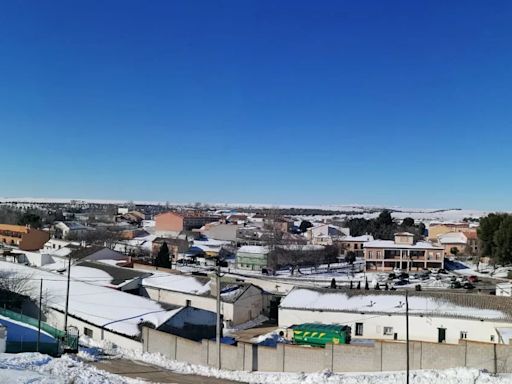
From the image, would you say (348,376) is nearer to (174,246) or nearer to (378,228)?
(174,246)

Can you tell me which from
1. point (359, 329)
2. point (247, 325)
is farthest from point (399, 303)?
point (247, 325)

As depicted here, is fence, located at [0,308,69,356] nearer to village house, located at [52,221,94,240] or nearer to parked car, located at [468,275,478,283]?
parked car, located at [468,275,478,283]

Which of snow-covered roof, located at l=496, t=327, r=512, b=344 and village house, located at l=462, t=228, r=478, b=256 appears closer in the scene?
snow-covered roof, located at l=496, t=327, r=512, b=344

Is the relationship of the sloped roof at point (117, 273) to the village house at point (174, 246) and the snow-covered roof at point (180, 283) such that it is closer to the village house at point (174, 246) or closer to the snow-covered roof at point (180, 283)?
the snow-covered roof at point (180, 283)

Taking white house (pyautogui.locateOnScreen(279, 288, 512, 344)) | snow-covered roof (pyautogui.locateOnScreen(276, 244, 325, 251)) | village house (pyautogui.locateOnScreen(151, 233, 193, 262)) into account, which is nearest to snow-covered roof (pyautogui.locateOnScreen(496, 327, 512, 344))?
white house (pyautogui.locateOnScreen(279, 288, 512, 344))

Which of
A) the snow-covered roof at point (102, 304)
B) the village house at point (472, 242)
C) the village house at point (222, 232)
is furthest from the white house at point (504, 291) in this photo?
the village house at point (222, 232)
